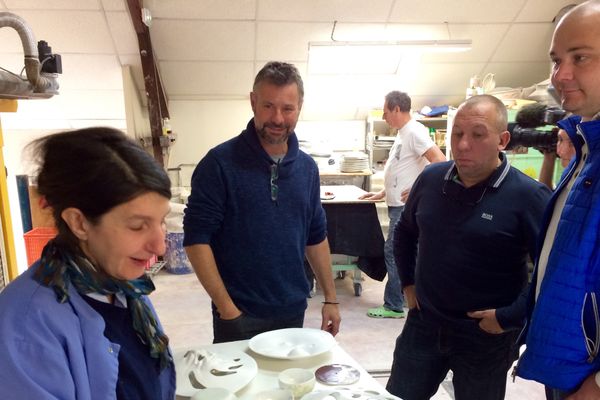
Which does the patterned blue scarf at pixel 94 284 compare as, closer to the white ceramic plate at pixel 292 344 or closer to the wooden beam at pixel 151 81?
the white ceramic plate at pixel 292 344

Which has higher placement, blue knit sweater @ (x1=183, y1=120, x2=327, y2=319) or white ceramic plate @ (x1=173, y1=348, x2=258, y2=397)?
blue knit sweater @ (x1=183, y1=120, x2=327, y2=319)

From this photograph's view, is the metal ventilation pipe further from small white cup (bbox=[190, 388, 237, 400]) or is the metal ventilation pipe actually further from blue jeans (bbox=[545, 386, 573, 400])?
blue jeans (bbox=[545, 386, 573, 400])

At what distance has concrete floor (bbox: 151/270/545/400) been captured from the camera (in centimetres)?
248

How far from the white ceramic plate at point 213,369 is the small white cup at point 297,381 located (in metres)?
0.09

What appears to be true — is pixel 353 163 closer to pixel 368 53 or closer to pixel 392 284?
pixel 368 53

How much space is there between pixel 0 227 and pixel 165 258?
2.52m

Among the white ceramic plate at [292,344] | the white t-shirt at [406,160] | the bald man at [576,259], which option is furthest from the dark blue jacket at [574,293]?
the white t-shirt at [406,160]

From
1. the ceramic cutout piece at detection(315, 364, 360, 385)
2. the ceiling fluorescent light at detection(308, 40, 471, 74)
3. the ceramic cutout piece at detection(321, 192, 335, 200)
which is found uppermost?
the ceiling fluorescent light at detection(308, 40, 471, 74)

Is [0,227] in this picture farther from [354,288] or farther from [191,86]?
[191,86]

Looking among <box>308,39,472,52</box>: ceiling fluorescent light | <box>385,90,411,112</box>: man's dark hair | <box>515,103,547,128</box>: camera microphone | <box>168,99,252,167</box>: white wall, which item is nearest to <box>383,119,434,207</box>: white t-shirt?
<box>385,90,411,112</box>: man's dark hair

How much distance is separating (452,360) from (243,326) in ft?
2.44

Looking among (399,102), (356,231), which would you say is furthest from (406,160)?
(356,231)

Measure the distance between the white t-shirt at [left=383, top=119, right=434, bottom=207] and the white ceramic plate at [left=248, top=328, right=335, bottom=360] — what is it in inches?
87.9

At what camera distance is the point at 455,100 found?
218 inches
